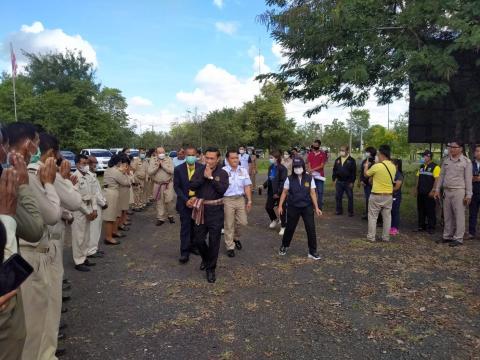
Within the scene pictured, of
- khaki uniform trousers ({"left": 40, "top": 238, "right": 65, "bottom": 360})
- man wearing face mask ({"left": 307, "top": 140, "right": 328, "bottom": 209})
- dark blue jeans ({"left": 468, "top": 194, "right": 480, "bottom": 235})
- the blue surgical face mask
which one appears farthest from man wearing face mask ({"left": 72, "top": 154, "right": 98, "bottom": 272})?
dark blue jeans ({"left": 468, "top": 194, "right": 480, "bottom": 235})

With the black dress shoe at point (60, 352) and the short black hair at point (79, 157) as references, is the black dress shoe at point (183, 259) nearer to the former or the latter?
the short black hair at point (79, 157)

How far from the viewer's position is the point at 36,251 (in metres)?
2.96

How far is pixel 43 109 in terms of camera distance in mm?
33156

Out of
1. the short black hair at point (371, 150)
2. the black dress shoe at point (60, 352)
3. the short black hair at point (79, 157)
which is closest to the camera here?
the black dress shoe at point (60, 352)

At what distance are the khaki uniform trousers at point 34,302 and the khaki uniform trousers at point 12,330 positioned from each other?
0.69 metres

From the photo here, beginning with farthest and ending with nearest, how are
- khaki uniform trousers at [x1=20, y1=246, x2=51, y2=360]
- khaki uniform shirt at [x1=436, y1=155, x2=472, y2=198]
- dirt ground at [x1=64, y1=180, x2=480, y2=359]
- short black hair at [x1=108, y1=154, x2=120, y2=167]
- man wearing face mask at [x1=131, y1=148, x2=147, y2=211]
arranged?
man wearing face mask at [x1=131, y1=148, x2=147, y2=211]
short black hair at [x1=108, y1=154, x2=120, y2=167]
khaki uniform shirt at [x1=436, y1=155, x2=472, y2=198]
dirt ground at [x1=64, y1=180, x2=480, y2=359]
khaki uniform trousers at [x1=20, y1=246, x2=51, y2=360]

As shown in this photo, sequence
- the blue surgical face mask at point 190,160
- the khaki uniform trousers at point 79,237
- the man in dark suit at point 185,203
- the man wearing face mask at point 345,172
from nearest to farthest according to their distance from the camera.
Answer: the khaki uniform trousers at point 79,237 → the man in dark suit at point 185,203 → the blue surgical face mask at point 190,160 → the man wearing face mask at point 345,172

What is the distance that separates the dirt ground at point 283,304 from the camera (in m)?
3.78

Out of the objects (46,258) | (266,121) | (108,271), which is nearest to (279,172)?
(108,271)

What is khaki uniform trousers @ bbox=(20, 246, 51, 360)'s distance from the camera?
2.69m

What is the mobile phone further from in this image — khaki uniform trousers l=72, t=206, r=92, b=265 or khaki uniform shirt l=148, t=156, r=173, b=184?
khaki uniform shirt l=148, t=156, r=173, b=184

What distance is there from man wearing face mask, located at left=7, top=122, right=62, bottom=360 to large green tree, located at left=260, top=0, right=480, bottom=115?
6817 mm

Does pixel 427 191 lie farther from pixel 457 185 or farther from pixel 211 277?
pixel 211 277

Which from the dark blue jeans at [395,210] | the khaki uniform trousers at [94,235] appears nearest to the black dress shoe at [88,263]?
the khaki uniform trousers at [94,235]
